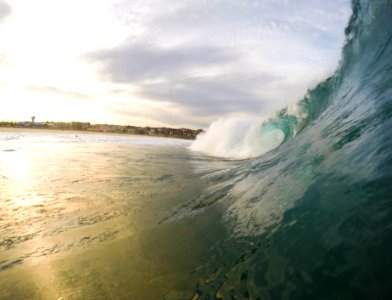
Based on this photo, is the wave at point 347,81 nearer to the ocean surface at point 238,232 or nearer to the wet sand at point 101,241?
the ocean surface at point 238,232

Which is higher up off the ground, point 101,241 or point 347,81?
point 347,81

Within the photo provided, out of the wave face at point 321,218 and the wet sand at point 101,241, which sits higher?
the wave face at point 321,218

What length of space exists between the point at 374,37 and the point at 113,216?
23.5 feet

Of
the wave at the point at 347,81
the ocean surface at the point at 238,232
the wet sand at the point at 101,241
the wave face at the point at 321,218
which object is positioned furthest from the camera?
the wave at the point at 347,81

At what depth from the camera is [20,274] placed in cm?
302

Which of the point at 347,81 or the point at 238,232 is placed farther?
the point at 347,81

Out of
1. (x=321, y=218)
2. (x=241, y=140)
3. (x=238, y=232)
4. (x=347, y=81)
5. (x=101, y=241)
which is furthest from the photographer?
(x=241, y=140)

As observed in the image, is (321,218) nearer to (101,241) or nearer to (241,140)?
(101,241)

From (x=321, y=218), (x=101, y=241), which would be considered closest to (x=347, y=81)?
(x=321, y=218)

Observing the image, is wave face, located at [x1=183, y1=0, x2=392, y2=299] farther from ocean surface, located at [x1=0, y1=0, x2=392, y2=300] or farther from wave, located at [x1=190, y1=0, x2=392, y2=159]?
wave, located at [x1=190, y1=0, x2=392, y2=159]

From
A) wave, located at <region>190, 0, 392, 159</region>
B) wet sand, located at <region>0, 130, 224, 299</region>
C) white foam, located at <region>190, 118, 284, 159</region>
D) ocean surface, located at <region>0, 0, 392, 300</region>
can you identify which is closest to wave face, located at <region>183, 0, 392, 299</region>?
ocean surface, located at <region>0, 0, 392, 300</region>

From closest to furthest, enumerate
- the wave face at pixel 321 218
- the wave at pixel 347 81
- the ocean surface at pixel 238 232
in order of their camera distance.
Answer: the wave face at pixel 321 218, the ocean surface at pixel 238 232, the wave at pixel 347 81

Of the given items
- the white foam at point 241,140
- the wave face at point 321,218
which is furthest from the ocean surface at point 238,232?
the white foam at point 241,140

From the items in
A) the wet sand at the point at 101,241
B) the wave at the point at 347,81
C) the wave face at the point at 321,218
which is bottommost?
the wet sand at the point at 101,241
